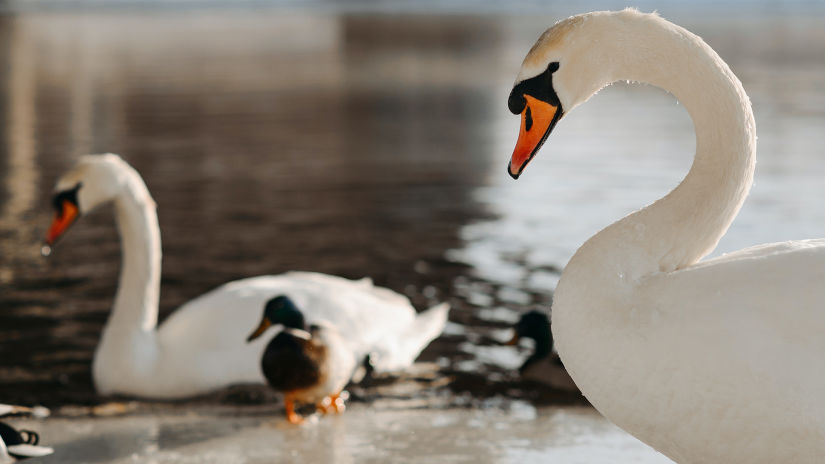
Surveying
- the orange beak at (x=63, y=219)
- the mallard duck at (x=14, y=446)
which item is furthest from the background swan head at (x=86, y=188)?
the mallard duck at (x=14, y=446)

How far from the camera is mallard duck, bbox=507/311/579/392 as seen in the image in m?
5.98

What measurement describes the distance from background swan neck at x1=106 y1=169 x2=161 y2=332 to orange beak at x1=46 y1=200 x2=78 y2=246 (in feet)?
0.77

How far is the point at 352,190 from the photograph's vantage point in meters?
12.1

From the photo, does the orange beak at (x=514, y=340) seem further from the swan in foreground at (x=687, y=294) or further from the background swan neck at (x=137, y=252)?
the swan in foreground at (x=687, y=294)

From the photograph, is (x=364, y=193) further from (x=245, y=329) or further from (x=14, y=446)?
(x=14, y=446)

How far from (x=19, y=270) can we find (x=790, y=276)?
6.49m

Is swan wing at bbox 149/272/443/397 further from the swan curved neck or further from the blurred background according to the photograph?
the swan curved neck

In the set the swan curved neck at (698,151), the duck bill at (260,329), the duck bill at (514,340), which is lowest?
the duck bill at (514,340)

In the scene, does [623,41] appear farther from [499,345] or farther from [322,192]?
[322,192]

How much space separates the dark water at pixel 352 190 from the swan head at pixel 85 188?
2.80 feet

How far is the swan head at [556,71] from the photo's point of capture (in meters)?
3.27

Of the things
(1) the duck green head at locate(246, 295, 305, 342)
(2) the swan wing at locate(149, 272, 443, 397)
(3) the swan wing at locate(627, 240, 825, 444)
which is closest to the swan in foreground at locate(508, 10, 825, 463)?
(3) the swan wing at locate(627, 240, 825, 444)

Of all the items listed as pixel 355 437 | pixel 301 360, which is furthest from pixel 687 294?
pixel 301 360

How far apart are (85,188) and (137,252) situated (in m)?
0.44
